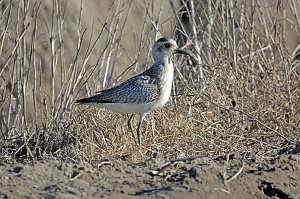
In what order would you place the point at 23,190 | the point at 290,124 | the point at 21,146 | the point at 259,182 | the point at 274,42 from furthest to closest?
the point at 274,42, the point at 290,124, the point at 21,146, the point at 259,182, the point at 23,190

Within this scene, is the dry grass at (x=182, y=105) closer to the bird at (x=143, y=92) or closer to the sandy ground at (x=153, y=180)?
the bird at (x=143, y=92)

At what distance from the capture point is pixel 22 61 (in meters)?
7.75

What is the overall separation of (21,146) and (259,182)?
8.05ft

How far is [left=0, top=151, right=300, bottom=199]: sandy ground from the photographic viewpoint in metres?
5.39

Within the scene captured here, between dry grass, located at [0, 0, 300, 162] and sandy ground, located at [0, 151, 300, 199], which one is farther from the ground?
dry grass, located at [0, 0, 300, 162]

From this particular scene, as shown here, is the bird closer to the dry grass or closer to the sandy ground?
the dry grass

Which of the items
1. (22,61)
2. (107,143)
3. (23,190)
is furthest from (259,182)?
(22,61)

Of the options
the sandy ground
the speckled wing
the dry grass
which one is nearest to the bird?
the speckled wing

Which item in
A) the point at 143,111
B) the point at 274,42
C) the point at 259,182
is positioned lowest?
the point at 259,182

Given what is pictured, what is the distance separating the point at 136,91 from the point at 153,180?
8.41 feet

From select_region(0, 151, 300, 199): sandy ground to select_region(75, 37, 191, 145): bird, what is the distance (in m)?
1.90

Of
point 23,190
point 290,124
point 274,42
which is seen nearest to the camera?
point 23,190

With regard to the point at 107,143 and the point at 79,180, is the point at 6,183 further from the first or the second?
the point at 107,143

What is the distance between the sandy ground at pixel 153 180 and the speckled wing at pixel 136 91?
1.99 metres
